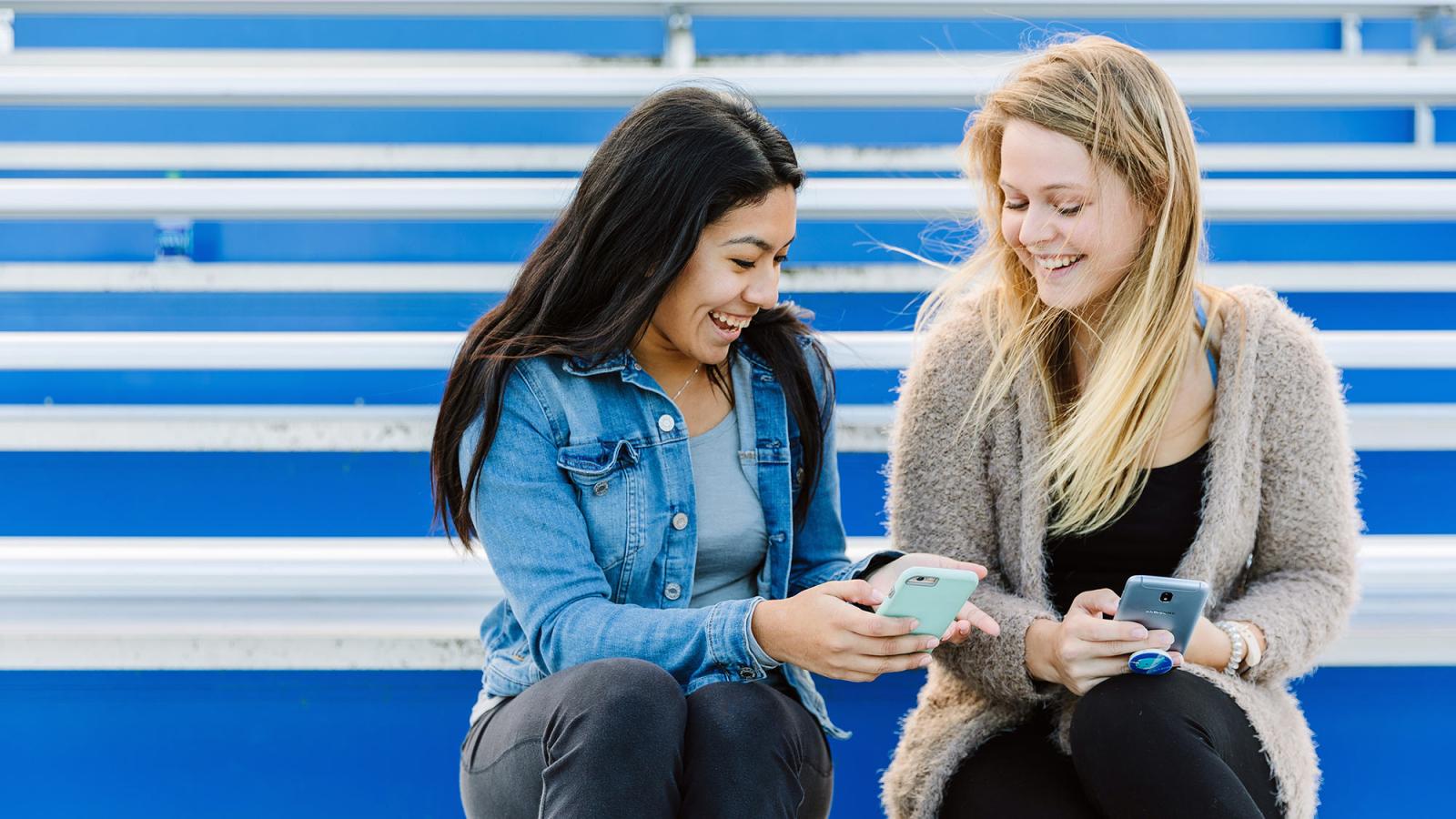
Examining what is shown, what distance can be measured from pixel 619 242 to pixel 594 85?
710 millimetres

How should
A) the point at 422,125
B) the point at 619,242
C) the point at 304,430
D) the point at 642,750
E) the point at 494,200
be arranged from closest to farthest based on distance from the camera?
the point at 642,750 → the point at 619,242 → the point at 304,430 → the point at 494,200 → the point at 422,125

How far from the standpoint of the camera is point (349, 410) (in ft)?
5.56

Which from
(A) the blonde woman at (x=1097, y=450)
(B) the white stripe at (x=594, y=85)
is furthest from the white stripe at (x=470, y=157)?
(A) the blonde woman at (x=1097, y=450)

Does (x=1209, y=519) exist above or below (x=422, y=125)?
below

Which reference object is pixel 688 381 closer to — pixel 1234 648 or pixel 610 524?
pixel 610 524

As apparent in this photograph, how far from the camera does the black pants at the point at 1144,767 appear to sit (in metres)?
1.02

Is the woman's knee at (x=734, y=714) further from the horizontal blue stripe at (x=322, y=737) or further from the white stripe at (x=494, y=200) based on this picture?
the white stripe at (x=494, y=200)

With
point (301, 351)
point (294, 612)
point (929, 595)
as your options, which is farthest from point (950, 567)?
point (301, 351)

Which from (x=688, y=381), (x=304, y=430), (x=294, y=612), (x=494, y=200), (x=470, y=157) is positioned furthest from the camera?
(x=470, y=157)

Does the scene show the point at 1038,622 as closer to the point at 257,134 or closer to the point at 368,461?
the point at 368,461

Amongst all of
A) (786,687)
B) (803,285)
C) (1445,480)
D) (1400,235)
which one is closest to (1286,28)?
(1400,235)

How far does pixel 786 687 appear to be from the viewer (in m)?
1.23

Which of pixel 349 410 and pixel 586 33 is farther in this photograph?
pixel 586 33

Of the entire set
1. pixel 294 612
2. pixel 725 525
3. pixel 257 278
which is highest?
pixel 257 278
